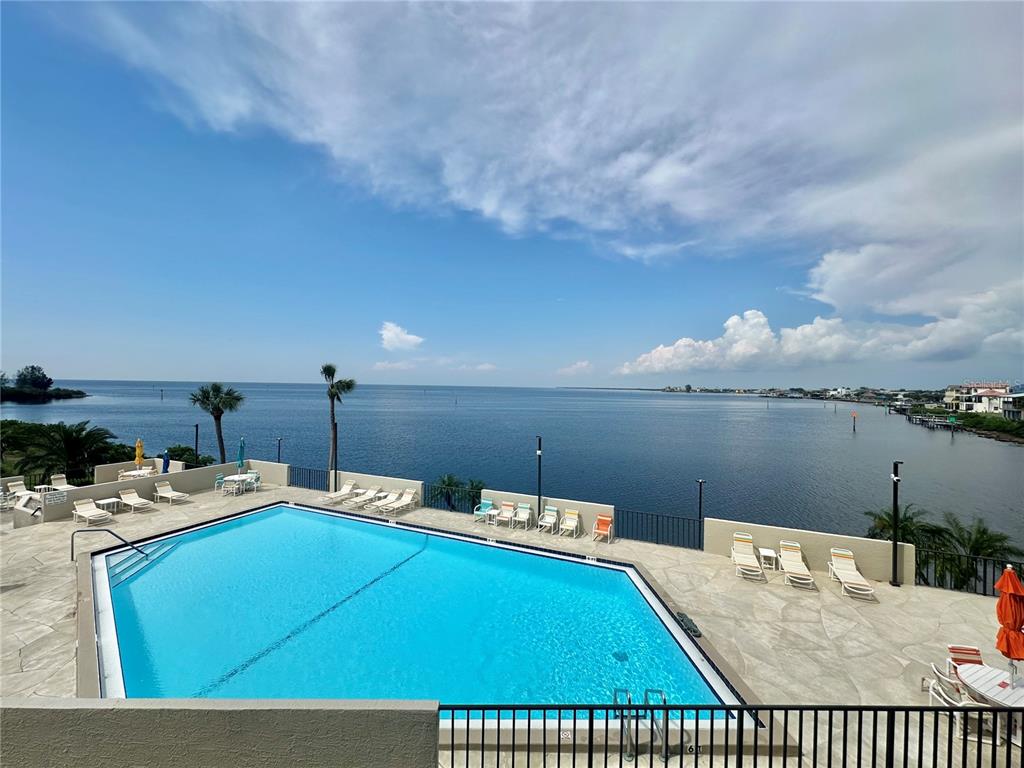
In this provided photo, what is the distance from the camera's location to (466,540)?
12.3m

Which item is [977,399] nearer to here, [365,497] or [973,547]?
[973,547]

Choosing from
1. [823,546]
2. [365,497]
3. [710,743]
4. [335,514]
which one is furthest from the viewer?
[365,497]

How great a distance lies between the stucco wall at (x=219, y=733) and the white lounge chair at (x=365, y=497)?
12.3 meters

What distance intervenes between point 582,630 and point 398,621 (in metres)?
3.70

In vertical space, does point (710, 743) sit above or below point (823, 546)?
below

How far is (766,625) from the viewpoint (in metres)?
7.56

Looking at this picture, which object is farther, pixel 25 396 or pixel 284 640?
pixel 25 396

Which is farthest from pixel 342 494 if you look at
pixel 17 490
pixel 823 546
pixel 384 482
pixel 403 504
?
pixel 823 546

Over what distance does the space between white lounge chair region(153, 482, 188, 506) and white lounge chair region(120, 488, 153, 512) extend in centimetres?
54

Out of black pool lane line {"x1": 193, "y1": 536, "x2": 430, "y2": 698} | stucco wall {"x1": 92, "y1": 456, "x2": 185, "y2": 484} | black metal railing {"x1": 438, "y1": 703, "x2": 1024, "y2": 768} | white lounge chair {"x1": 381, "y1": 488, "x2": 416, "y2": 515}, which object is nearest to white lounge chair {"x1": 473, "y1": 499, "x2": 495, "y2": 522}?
white lounge chair {"x1": 381, "y1": 488, "x2": 416, "y2": 515}

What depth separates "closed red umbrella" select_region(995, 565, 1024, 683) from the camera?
5.32 meters

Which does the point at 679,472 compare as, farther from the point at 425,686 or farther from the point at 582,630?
the point at 425,686

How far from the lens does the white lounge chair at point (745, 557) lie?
950 centimetres

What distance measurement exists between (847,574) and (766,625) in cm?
307
